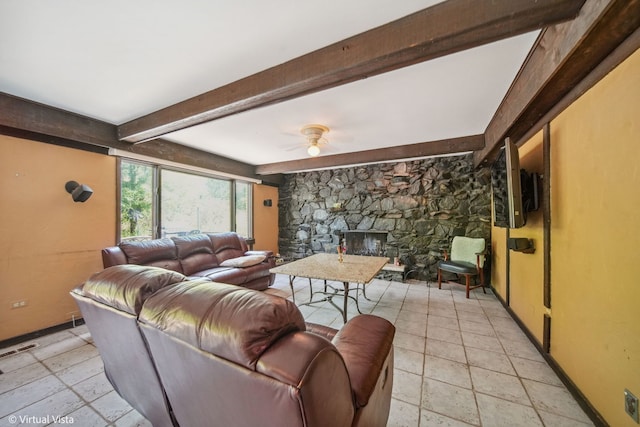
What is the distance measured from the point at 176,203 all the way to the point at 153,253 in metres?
1.17

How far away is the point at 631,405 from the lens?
1140mm

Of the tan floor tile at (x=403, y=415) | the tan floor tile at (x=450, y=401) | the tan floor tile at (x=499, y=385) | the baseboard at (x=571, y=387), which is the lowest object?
the tan floor tile at (x=403, y=415)

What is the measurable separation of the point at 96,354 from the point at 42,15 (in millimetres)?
2521

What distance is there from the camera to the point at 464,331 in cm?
247

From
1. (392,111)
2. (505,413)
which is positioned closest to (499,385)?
(505,413)

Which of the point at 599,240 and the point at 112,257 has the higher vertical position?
the point at 599,240

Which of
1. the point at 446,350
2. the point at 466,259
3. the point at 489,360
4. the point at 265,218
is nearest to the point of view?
the point at 489,360

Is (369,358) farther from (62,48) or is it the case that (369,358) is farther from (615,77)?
(62,48)

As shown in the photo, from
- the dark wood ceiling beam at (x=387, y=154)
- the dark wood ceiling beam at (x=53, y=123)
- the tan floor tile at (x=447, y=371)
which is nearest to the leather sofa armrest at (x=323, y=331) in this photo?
the tan floor tile at (x=447, y=371)

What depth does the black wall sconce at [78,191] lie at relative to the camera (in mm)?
2502

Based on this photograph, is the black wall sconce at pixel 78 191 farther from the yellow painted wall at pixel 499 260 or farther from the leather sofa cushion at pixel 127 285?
the yellow painted wall at pixel 499 260

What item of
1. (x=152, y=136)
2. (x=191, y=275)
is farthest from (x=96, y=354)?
(x=152, y=136)

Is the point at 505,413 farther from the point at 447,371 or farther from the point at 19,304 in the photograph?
the point at 19,304

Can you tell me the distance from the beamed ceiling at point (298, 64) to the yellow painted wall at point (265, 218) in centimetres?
254
